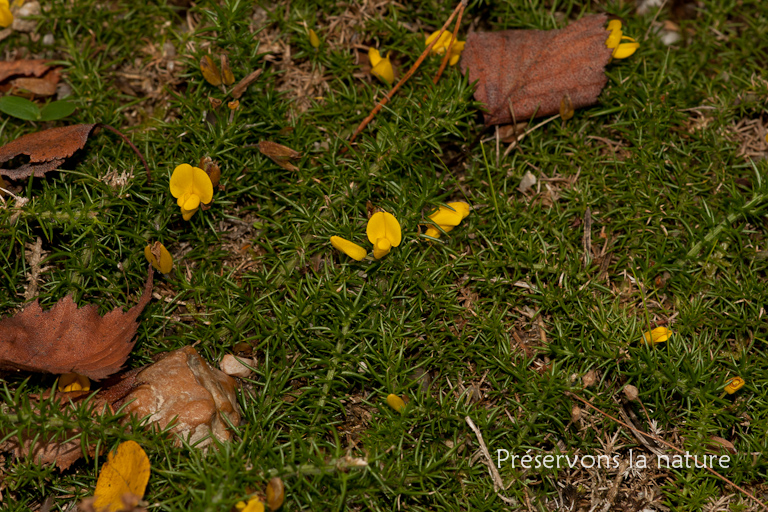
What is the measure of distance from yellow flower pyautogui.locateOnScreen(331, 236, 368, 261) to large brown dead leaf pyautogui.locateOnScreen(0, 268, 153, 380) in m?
1.06

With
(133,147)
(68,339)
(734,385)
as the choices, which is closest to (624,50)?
(734,385)

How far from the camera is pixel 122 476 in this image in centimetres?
259

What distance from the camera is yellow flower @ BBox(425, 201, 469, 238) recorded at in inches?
126

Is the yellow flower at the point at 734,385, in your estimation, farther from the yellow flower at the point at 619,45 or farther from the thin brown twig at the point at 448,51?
the thin brown twig at the point at 448,51

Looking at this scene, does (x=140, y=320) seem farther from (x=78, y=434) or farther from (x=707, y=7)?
(x=707, y=7)

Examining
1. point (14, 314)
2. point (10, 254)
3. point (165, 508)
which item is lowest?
point (165, 508)

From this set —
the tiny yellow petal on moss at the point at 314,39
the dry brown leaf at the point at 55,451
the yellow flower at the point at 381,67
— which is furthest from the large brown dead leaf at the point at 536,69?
the dry brown leaf at the point at 55,451

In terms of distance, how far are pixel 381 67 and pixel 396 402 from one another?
2.03m

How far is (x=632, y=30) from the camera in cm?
380

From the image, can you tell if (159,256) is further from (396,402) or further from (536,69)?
(536,69)

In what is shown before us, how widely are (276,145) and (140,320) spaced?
4.10 feet

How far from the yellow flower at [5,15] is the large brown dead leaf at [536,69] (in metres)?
2.96

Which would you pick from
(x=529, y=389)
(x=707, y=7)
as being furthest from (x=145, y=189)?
(x=707, y=7)

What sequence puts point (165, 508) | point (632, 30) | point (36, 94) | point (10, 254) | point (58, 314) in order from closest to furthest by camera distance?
point (165, 508)
point (58, 314)
point (10, 254)
point (36, 94)
point (632, 30)
